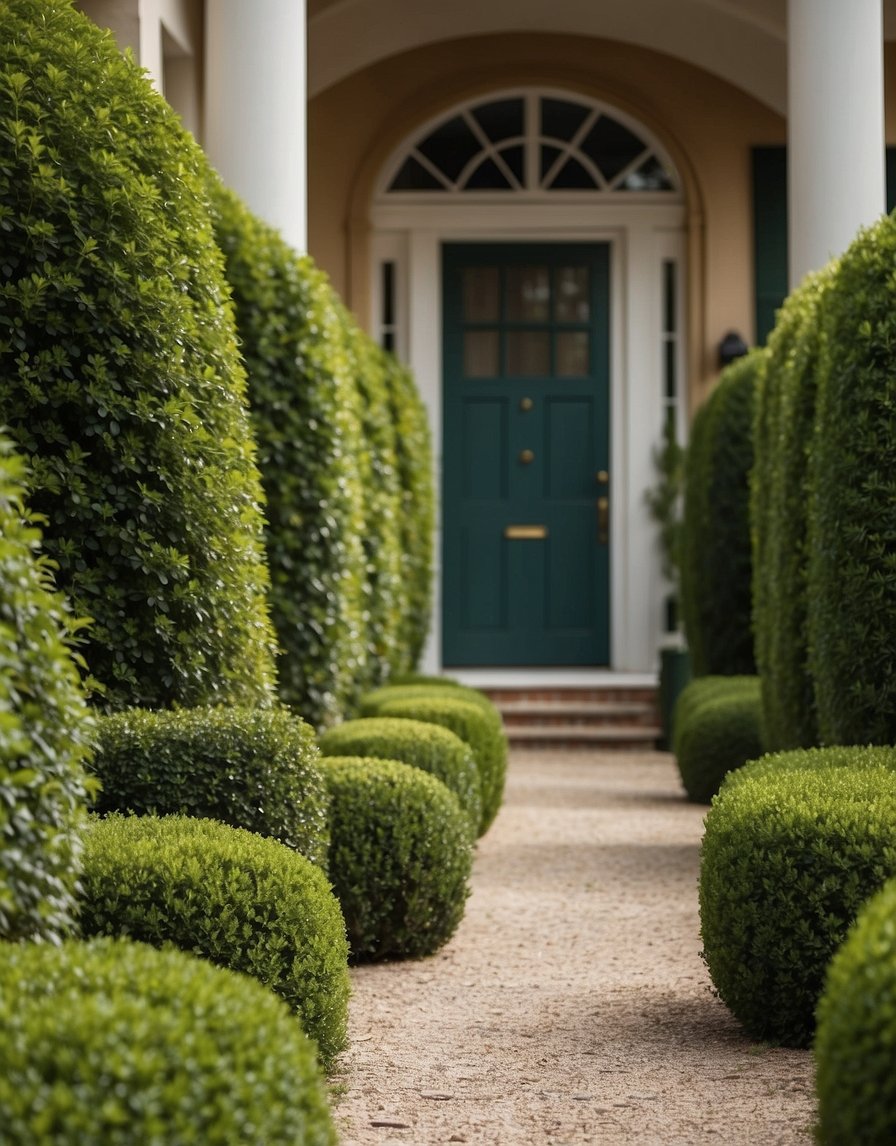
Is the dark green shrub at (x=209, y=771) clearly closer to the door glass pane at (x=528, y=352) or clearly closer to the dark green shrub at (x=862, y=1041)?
the dark green shrub at (x=862, y=1041)

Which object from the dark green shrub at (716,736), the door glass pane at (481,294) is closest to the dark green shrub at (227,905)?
the dark green shrub at (716,736)

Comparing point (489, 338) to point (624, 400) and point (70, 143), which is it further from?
point (70, 143)

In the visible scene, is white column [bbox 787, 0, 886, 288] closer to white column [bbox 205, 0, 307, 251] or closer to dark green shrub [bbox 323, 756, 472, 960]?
white column [bbox 205, 0, 307, 251]

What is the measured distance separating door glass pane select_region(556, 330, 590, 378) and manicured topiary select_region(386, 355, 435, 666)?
6.76 feet

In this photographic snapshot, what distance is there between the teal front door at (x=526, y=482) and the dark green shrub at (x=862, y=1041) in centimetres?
1025

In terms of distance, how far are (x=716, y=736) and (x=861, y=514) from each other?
9.94 feet

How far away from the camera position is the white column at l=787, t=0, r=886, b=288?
8820 mm

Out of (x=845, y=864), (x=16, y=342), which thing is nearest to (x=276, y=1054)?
(x=845, y=864)

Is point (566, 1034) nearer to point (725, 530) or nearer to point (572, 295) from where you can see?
point (725, 530)

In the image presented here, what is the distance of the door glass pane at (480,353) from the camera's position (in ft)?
42.1

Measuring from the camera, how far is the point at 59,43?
4547 mm

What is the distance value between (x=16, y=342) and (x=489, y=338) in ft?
28.6

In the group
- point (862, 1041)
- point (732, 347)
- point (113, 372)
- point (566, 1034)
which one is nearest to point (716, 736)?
point (566, 1034)

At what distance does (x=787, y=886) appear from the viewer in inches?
149
